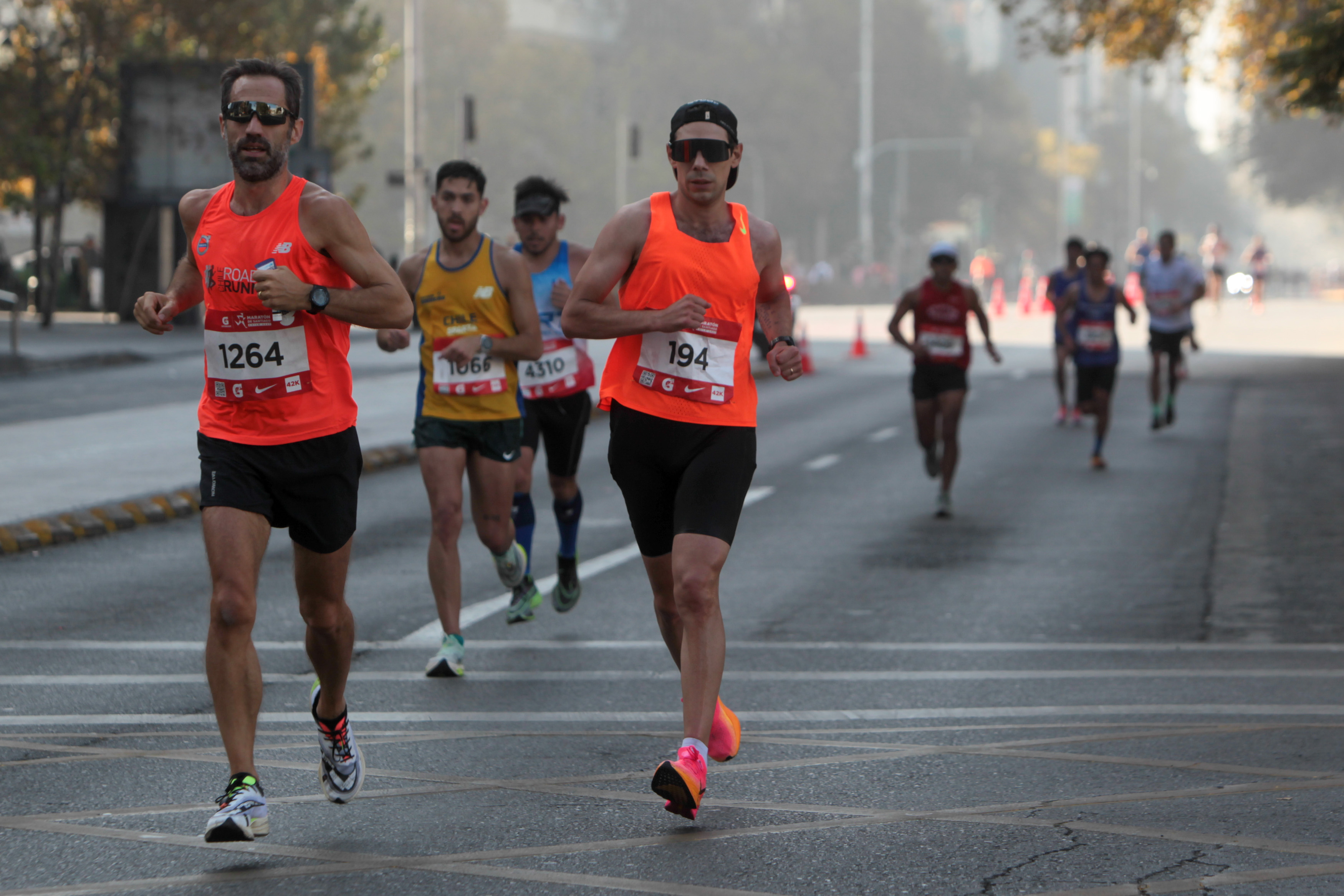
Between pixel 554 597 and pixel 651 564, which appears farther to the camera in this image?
pixel 554 597

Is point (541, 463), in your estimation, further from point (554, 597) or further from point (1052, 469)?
point (554, 597)

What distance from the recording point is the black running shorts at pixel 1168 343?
19.5 meters

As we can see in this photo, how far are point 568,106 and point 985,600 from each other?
74.2m

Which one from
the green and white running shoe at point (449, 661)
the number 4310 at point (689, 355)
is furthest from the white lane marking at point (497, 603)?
the green and white running shoe at point (449, 661)

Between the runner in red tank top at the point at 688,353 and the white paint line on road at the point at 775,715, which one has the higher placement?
the runner in red tank top at the point at 688,353

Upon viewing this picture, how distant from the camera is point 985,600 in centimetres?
973

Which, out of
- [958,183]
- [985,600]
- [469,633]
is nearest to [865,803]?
[469,633]

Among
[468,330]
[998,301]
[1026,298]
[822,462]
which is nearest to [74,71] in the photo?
[822,462]

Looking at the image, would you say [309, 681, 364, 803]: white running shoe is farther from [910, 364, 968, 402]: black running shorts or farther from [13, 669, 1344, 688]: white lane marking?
[910, 364, 968, 402]: black running shorts

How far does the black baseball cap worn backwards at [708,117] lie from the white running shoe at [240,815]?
2.20 meters

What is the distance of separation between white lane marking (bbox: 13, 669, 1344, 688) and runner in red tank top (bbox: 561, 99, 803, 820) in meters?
1.86

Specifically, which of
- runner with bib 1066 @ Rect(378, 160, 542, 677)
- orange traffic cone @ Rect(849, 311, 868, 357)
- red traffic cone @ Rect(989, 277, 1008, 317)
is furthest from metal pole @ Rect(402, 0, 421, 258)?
runner with bib 1066 @ Rect(378, 160, 542, 677)

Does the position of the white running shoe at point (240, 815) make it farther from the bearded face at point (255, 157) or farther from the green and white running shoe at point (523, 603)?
the green and white running shoe at point (523, 603)

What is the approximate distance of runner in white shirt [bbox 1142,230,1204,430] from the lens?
1942 centimetres
